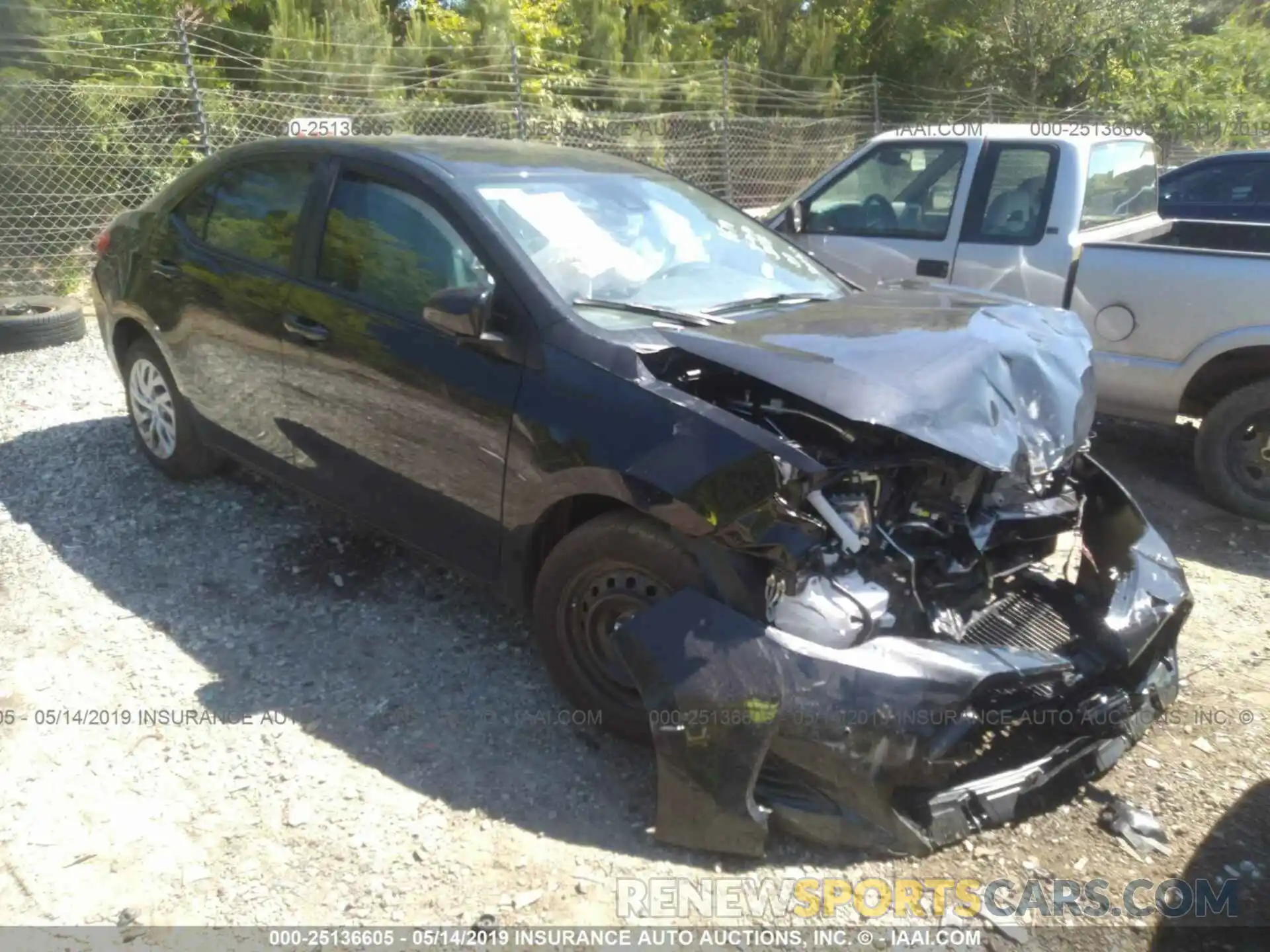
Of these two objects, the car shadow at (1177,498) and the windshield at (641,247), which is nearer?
the windshield at (641,247)

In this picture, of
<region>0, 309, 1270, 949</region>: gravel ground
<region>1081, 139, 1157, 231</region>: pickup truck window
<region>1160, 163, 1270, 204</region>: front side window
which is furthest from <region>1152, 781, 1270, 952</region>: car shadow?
Answer: <region>1160, 163, 1270, 204</region>: front side window

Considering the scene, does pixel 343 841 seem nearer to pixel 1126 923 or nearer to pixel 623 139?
pixel 1126 923

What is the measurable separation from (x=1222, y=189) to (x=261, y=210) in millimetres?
8231

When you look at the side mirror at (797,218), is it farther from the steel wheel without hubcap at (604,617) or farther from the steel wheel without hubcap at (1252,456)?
the steel wheel without hubcap at (604,617)

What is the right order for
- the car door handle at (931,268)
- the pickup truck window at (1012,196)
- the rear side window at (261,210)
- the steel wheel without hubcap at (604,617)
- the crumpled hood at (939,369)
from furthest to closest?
the car door handle at (931,268)
the pickup truck window at (1012,196)
the rear side window at (261,210)
the steel wheel without hubcap at (604,617)
the crumpled hood at (939,369)

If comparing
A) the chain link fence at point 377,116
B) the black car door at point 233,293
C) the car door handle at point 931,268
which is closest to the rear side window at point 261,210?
the black car door at point 233,293

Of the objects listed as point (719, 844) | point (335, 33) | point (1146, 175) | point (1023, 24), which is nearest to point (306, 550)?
point (719, 844)

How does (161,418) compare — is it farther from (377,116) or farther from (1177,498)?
(377,116)

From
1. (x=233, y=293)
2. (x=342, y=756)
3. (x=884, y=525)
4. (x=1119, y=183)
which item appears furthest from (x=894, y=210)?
(x=342, y=756)

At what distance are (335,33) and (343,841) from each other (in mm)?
11595

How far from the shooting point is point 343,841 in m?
3.01

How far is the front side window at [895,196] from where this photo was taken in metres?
6.31

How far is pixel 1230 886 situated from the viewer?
287 centimetres

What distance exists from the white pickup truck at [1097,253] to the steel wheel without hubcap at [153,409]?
3.84m
